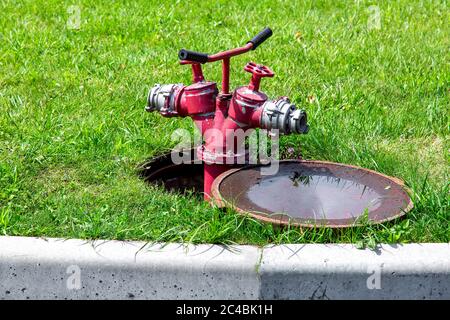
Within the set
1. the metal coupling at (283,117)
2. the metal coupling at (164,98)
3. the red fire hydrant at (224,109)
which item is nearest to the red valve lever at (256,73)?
the red fire hydrant at (224,109)

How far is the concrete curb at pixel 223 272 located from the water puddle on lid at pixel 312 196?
0.37 m

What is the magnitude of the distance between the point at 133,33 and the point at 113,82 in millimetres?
961

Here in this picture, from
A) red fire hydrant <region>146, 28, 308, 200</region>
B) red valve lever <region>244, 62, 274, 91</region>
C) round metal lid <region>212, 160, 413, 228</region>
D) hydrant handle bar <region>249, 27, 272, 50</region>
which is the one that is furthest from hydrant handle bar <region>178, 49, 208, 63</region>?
round metal lid <region>212, 160, 413, 228</region>

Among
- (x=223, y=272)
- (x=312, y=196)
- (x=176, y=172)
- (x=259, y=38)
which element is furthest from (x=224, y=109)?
(x=223, y=272)

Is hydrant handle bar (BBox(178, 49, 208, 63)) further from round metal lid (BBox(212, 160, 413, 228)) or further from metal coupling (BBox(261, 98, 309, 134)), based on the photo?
round metal lid (BBox(212, 160, 413, 228))

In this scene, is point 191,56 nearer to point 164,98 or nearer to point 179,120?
point 164,98

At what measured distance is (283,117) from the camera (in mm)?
3752

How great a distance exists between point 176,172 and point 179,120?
1.08 feet

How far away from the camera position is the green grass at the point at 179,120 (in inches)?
144

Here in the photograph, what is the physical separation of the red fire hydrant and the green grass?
26cm

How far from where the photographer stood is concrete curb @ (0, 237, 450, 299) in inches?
130

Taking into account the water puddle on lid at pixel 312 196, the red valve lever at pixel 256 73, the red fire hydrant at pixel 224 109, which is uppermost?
the red valve lever at pixel 256 73

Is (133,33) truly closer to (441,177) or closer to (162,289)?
(441,177)

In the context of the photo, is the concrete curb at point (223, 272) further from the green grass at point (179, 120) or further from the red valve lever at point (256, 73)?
the red valve lever at point (256, 73)
